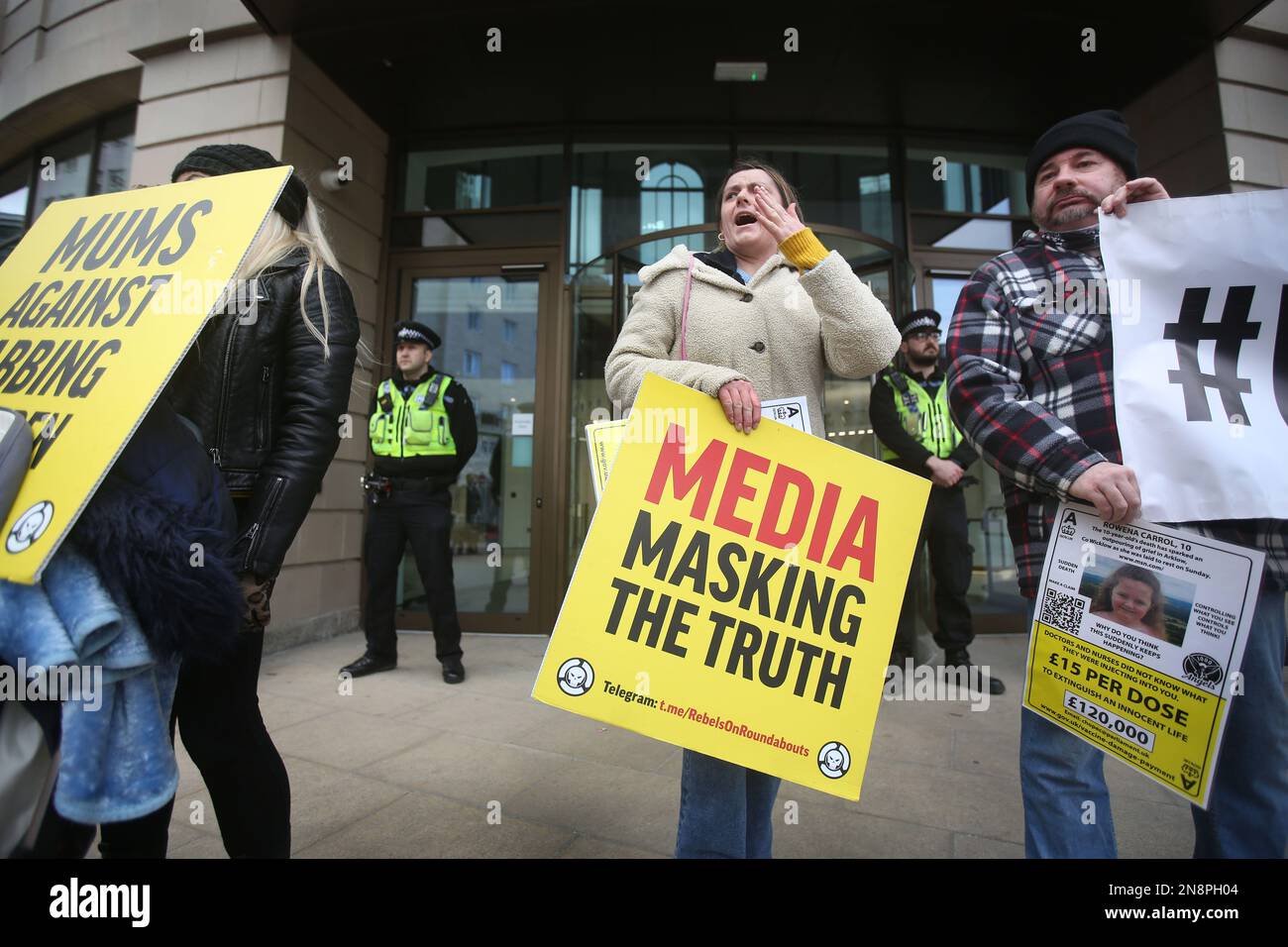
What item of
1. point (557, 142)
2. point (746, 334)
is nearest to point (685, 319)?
point (746, 334)

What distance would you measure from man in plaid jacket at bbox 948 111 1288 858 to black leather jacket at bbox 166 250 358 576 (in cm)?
147

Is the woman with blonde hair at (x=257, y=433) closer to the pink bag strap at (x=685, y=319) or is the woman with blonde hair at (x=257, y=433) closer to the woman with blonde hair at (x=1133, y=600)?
the pink bag strap at (x=685, y=319)

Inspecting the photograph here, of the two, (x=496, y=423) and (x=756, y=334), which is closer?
(x=756, y=334)

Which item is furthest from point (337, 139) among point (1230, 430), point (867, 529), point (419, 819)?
point (1230, 430)

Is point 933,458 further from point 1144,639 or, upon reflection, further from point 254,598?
point 254,598

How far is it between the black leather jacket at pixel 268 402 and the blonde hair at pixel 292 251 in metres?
0.01

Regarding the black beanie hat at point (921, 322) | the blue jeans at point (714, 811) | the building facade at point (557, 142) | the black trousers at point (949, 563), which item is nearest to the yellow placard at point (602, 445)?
the blue jeans at point (714, 811)

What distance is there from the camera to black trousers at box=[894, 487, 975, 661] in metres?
3.60

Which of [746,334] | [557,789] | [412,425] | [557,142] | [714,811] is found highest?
[557,142]

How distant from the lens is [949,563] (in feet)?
11.9

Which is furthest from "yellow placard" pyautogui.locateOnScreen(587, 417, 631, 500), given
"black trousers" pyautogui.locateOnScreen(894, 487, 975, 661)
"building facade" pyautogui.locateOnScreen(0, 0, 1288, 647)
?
"building facade" pyautogui.locateOnScreen(0, 0, 1288, 647)

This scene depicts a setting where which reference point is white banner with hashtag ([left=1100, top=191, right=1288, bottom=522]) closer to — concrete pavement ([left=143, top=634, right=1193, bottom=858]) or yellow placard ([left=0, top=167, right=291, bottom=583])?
concrete pavement ([left=143, top=634, right=1193, bottom=858])

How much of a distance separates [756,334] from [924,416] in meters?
2.73

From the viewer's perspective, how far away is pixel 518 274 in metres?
5.10
